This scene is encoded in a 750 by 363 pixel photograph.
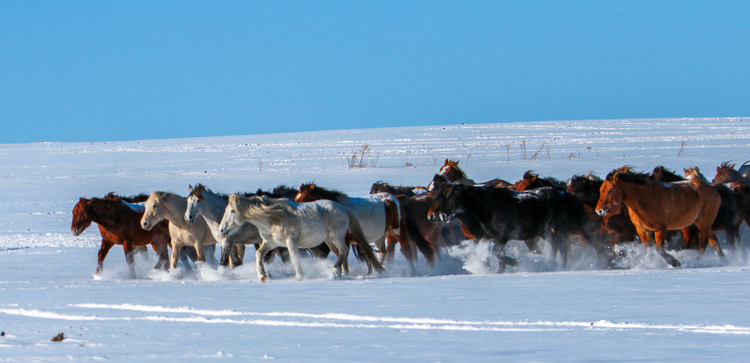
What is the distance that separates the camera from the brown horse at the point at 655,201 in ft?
27.1

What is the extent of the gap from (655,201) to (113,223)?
6685 mm

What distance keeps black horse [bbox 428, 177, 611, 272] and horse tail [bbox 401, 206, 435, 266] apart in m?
0.62

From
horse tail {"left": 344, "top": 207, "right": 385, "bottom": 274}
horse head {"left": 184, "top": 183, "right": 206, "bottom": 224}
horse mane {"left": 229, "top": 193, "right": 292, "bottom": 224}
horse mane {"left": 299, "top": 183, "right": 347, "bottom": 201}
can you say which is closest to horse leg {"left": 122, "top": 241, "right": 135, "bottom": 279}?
horse head {"left": 184, "top": 183, "right": 206, "bottom": 224}

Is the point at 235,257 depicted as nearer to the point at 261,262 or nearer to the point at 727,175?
the point at 261,262

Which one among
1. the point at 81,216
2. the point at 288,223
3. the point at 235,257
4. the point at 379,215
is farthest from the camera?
the point at 81,216

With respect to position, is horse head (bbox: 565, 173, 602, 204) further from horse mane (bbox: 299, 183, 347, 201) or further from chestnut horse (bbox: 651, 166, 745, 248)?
horse mane (bbox: 299, 183, 347, 201)

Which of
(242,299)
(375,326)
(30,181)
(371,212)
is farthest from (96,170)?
(375,326)

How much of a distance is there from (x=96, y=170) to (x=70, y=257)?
14.7 meters

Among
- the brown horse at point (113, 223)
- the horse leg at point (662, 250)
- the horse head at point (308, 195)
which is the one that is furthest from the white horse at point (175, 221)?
the horse leg at point (662, 250)

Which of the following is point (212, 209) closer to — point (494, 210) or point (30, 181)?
point (494, 210)

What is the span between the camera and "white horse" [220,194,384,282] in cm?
816

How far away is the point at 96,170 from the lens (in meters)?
24.6

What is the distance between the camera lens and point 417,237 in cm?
961


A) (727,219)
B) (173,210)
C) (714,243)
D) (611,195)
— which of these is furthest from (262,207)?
(727,219)
